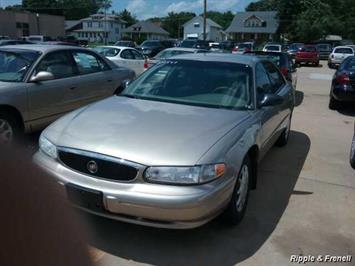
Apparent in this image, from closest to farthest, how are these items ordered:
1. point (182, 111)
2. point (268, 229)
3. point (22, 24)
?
point (268, 229) < point (182, 111) < point (22, 24)

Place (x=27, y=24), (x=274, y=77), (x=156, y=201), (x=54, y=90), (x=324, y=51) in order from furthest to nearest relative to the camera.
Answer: (x=27, y=24)
(x=324, y=51)
(x=54, y=90)
(x=274, y=77)
(x=156, y=201)

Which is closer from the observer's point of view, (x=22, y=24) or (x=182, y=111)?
(x=182, y=111)

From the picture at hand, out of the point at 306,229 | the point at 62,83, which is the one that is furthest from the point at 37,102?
the point at 306,229

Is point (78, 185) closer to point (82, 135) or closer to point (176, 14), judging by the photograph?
point (82, 135)

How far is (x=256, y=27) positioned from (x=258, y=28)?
53 centimetres

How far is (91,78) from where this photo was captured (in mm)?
7547

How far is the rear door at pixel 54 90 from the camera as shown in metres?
6.33

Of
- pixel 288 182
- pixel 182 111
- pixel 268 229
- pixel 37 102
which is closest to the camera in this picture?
pixel 268 229

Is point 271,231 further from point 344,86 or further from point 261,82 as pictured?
point 344,86

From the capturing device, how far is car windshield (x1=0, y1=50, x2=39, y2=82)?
6293mm

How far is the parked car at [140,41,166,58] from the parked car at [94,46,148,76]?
1287 centimetres

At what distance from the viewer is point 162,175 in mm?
3350

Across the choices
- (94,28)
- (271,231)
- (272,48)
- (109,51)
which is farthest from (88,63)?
(94,28)

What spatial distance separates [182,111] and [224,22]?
457 ft
